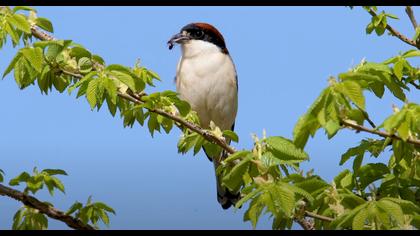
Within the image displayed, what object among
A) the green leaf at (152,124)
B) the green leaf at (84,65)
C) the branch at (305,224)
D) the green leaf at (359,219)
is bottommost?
the branch at (305,224)

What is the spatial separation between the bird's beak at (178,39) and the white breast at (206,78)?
84mm

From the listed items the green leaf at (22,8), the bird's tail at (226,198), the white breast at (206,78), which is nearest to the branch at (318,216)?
the green leaf at (22,8)

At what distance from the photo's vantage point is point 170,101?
440 centimetres

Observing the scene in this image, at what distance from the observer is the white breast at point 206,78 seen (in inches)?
282

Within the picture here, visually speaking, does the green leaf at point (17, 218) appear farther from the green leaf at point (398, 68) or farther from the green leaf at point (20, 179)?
the green leaf at point (398, 68)

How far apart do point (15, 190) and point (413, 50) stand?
8.94 ft

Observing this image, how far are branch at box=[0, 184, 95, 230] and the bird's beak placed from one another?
3103mm

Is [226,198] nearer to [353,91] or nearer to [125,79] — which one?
[125,79]

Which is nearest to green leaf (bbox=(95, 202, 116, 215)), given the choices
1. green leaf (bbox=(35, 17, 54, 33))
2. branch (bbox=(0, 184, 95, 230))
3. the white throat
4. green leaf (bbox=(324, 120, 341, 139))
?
branch (bbox=(0, 184, 95, 230))

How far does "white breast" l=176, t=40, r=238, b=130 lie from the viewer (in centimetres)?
715

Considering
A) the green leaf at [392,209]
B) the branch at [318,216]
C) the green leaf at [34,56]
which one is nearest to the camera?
the green leaf at [392,209]

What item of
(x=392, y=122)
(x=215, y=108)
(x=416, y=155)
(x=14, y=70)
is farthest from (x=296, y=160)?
(x=215, y=108)

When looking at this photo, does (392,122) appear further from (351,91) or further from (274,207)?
(274,207)

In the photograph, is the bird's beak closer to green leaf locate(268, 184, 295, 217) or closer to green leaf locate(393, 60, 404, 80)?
green leaf locate(393, 60, 404, 80)
